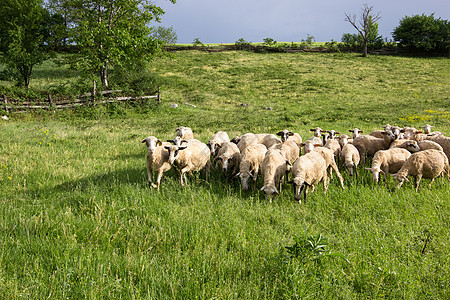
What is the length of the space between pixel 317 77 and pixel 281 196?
37.5 metres

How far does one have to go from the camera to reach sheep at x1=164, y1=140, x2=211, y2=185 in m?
7.82

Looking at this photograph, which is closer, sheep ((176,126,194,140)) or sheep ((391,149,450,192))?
sheep ((391,149,450,192))

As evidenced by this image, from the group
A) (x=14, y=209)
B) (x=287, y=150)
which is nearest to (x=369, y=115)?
(x=287, y=150)

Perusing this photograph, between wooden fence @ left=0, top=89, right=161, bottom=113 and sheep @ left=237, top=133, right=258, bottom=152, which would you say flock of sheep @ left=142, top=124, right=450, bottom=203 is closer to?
sheep @ left=237, top=133, right=258, bottom=152

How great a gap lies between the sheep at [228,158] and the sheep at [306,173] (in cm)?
213

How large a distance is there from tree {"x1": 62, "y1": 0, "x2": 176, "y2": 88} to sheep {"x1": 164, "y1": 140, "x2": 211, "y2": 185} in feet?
55.4

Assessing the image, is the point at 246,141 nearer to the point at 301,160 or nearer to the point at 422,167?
the point at 301,160

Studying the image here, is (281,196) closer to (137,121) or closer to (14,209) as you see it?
(14,209)

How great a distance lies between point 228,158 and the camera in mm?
8148

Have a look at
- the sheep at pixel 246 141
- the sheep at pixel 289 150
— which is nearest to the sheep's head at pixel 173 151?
the sheep at pixel 246 141

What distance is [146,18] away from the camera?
24.4m

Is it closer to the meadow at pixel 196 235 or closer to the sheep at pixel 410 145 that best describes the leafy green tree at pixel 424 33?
the sheep at pixel 410 145

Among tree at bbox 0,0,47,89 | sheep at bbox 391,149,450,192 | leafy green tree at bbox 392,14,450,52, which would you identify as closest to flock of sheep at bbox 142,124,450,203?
sheep at bbox 391,149,450,192

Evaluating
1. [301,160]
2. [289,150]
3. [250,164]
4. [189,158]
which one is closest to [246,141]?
[289,150]
